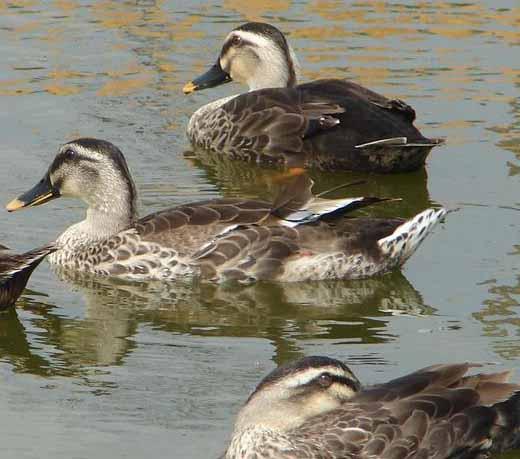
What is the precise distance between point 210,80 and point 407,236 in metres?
4.81

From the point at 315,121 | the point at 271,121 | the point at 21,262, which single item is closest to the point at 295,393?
the point at 21,262

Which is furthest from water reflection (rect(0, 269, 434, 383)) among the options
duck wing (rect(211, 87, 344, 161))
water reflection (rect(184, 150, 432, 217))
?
duck wing (rect(211, 87, 344, 161))

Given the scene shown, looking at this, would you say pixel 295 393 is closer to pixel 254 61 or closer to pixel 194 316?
pixel 194 316

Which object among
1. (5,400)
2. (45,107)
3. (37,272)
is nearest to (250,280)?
(37,272)

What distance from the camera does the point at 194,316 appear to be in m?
11.0

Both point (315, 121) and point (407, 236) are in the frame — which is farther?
point (315, 121)

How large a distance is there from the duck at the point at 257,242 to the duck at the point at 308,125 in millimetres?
2412

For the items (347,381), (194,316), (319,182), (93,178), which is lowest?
(319,182)

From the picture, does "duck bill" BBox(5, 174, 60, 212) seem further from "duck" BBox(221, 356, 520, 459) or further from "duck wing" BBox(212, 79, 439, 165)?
"duck" BBox(221, 356, 520, 459)

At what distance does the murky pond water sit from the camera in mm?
9539

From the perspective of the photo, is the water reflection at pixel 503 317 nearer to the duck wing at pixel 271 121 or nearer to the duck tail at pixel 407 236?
the duck tail at pixel 407 236

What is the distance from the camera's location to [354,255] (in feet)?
37.9

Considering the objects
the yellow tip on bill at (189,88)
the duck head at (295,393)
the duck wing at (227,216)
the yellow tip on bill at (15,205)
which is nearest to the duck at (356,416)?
the duck head at (295,393)

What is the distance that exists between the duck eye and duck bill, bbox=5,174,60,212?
4319mm
